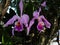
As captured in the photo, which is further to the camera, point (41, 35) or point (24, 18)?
point (41, 35)

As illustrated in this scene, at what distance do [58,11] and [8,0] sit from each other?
404 mm

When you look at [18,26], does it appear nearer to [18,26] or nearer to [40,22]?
[18,26]

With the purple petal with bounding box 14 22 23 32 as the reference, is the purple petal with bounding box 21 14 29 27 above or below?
above

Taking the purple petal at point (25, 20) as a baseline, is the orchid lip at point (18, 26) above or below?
below

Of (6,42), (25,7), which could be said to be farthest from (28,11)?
(6,42)

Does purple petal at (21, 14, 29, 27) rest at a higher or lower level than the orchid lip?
higher

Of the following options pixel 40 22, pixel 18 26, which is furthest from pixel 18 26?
pixel 40 22

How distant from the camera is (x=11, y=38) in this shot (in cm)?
130

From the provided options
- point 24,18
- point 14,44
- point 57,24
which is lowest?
point 14,44

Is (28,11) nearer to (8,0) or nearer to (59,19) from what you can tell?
(8,0)

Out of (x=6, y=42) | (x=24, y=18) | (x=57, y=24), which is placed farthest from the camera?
(x=57, y=24)

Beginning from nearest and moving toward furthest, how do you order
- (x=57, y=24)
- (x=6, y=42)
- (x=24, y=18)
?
(x=24, y=18) → (x=6, y=42) → (x=57, y=24)

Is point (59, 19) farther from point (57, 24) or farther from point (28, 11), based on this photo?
point (28, 11)

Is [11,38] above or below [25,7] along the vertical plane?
below
